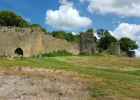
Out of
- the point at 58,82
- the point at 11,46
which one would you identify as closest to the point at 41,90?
the point at 58,82

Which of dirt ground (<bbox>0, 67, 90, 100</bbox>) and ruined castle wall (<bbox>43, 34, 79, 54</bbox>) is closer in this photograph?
dirt ground (<bbox>0, 67, 90, 100</bbox>)

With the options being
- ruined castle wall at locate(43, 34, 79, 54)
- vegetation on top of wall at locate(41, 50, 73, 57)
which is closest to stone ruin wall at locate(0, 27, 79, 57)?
ruined castle wall at locate(43, 34, 79, 54)

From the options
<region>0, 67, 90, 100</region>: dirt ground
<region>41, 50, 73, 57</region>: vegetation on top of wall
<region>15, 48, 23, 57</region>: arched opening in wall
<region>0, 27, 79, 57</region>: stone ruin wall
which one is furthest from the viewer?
<region>41, 50, 73, 57</region>: vegetation on top of wall

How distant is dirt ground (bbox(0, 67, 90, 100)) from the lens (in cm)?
955

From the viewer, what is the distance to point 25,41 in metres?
33.7

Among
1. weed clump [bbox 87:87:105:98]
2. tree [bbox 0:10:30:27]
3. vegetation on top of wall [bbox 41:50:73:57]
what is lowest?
weed clump [bbox 87:87:105:98]

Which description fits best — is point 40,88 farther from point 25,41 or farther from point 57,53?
point 57,53

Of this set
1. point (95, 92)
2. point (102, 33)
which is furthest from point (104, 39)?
point (95, 92)

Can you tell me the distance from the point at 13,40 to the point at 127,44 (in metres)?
54.5

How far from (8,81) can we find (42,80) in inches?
73.5

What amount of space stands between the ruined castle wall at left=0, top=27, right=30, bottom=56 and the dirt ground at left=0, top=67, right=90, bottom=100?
62.1ft

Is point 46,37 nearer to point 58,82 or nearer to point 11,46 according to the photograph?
point 11,46

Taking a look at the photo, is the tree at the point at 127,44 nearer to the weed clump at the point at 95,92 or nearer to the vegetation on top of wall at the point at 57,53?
the vegetation on top of wall at the point at 57,53

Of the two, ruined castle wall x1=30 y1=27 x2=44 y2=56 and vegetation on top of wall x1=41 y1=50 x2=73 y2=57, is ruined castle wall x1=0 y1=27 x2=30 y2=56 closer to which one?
ruined castle wall x1=30 y1=27 x2=44 y2=56
